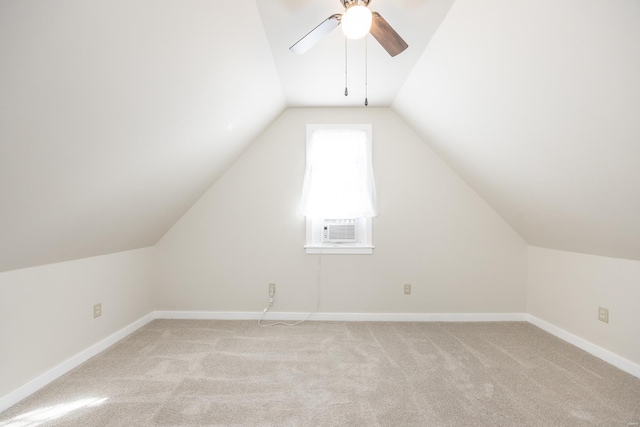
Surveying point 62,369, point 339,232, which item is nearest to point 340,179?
point 339,232

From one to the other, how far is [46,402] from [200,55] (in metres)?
2.23

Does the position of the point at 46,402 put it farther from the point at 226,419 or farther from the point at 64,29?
the point at 64,29

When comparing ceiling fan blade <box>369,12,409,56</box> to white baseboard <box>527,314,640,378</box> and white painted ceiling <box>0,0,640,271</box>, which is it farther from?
A: white baseboard <box>527,314,640,378</box>

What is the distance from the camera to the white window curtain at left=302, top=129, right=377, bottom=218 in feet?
11.4

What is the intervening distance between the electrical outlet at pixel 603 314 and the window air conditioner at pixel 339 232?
2172 millimetres

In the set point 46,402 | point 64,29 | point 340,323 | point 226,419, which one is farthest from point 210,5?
point 340,323

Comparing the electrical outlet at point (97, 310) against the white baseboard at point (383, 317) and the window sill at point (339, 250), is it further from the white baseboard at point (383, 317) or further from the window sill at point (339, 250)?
the window sill at point (339, 250)

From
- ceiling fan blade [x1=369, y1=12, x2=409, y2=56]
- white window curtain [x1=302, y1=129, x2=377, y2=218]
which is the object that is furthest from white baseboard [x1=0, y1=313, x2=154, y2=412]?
ceiling fan blade [x1=369, y1=12, x2=409, y2=56]

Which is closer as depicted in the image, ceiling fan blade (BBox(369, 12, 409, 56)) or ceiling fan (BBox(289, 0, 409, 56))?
ceiling fan (BBox(289, 0, 409, 56))

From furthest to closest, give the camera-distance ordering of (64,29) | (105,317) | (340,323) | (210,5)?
(340,323), (105,317), (210,5), (64,29)

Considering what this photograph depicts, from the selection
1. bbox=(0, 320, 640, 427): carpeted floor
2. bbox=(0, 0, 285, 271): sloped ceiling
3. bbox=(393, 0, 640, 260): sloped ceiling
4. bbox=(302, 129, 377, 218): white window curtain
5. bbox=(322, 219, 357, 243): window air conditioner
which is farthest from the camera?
bbox=(322, 219, 357, 243): window air conditioner

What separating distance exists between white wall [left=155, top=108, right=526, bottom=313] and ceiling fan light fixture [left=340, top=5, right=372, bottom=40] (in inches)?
80.5

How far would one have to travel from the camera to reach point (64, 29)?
1102 millimetres

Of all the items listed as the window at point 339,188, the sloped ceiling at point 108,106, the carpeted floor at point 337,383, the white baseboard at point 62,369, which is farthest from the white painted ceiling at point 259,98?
the carpeted floor at point 337,383
